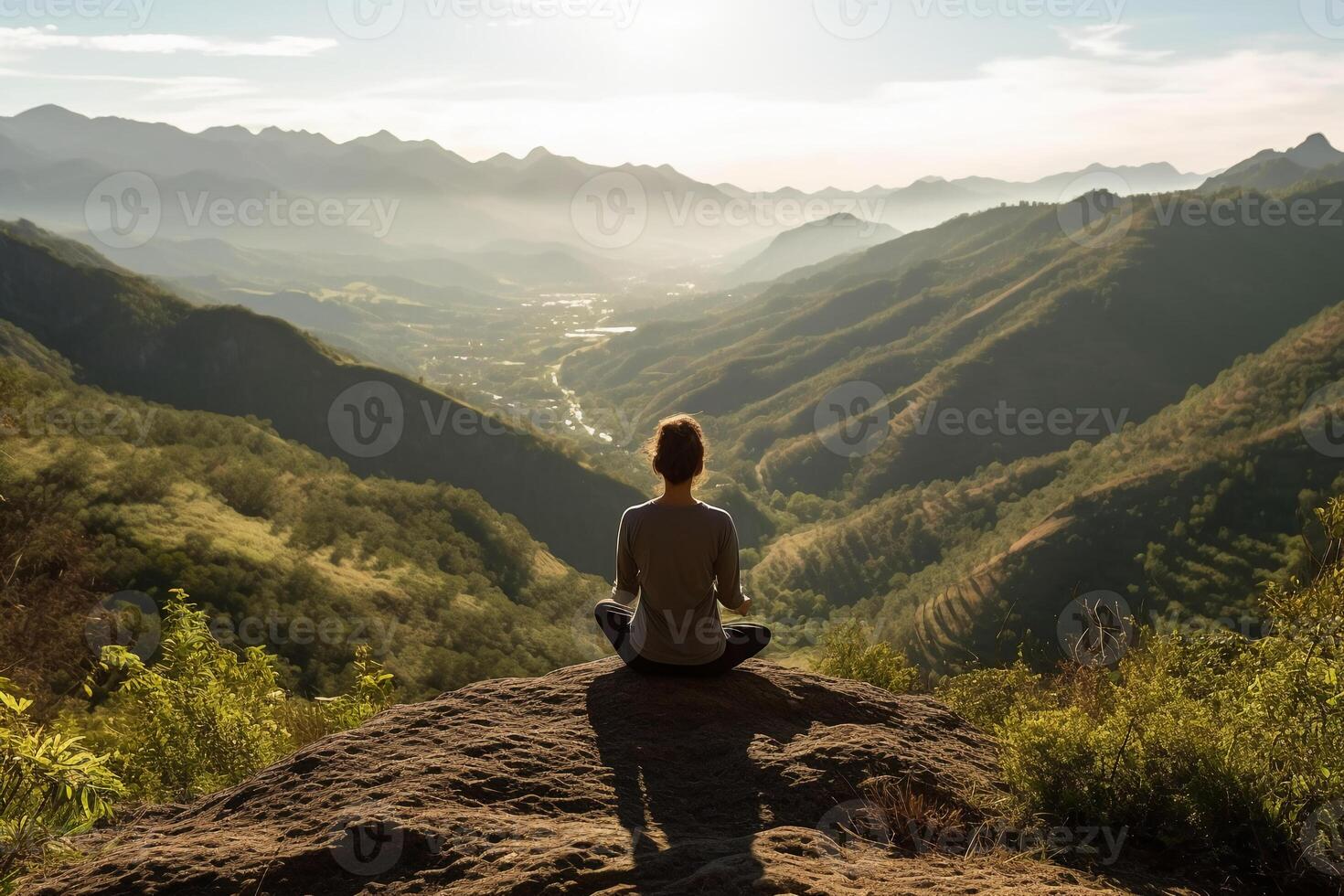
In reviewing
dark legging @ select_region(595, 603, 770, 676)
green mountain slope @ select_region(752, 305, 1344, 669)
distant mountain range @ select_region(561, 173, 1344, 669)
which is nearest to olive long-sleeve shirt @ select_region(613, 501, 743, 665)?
dark legging @ select_region(595, 603, 770, 676)

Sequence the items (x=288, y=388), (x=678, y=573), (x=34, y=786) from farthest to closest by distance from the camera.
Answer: (x=288, y=388) → (x=678, y=573) → (x=34, y=786)

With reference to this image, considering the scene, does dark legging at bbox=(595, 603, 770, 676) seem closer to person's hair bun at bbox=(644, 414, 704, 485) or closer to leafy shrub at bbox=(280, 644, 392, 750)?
person's hair bun at bbox=(644, 414, 704, 485)

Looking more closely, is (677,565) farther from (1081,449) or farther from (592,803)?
(1081,449)

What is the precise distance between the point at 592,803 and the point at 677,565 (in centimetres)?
193

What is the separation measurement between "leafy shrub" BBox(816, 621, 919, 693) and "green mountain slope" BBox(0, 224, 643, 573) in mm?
89071

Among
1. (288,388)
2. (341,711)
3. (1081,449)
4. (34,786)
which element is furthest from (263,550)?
(1081,449)

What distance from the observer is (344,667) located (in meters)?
46.9

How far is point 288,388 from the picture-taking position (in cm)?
10138

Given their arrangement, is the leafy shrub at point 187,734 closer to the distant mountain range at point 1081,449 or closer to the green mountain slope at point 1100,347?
the distant mountain range at point 1081,449

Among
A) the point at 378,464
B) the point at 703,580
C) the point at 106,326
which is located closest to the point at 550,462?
the point at 378,464

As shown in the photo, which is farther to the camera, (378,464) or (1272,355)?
(1272,355)

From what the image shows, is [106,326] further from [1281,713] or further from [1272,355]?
[1272,355]

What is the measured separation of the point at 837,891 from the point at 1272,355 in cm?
12533

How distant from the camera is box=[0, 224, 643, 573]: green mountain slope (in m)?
96.3
